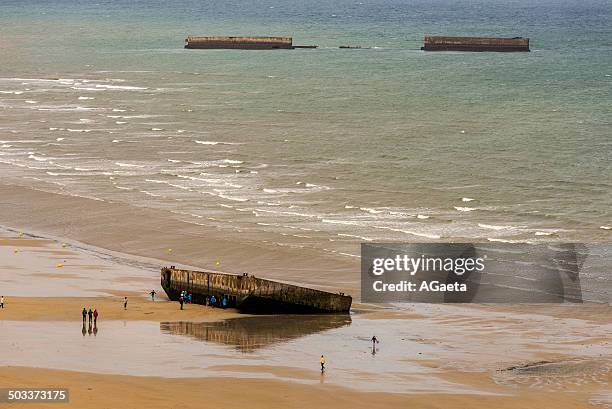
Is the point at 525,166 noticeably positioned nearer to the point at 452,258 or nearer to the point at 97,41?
the point at 452,258

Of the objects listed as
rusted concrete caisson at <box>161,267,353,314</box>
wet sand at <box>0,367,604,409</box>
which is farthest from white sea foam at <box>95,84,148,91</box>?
wet sand at <box>0,367,604,409</box>

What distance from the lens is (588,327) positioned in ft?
157

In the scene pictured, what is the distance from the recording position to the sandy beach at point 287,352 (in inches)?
1487

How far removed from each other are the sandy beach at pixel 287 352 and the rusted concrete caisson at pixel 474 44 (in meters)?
128

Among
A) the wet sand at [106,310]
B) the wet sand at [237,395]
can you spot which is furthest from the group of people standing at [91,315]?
the wet sand at [237,395]

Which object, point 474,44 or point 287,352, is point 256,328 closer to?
point 287,352

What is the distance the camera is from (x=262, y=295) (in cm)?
4847

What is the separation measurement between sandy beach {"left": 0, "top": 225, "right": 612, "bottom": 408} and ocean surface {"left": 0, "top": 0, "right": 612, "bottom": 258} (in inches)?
519

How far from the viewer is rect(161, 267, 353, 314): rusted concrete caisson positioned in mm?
48469

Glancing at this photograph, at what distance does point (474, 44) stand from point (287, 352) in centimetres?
13787

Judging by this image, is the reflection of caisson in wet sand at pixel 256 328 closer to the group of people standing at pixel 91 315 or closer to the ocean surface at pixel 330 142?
the group of people standing at pixel 91 315

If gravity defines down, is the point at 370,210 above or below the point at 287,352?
above

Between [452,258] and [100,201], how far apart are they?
2478 cm

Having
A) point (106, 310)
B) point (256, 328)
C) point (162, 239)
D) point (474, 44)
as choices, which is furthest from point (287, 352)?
point (474, 44)
